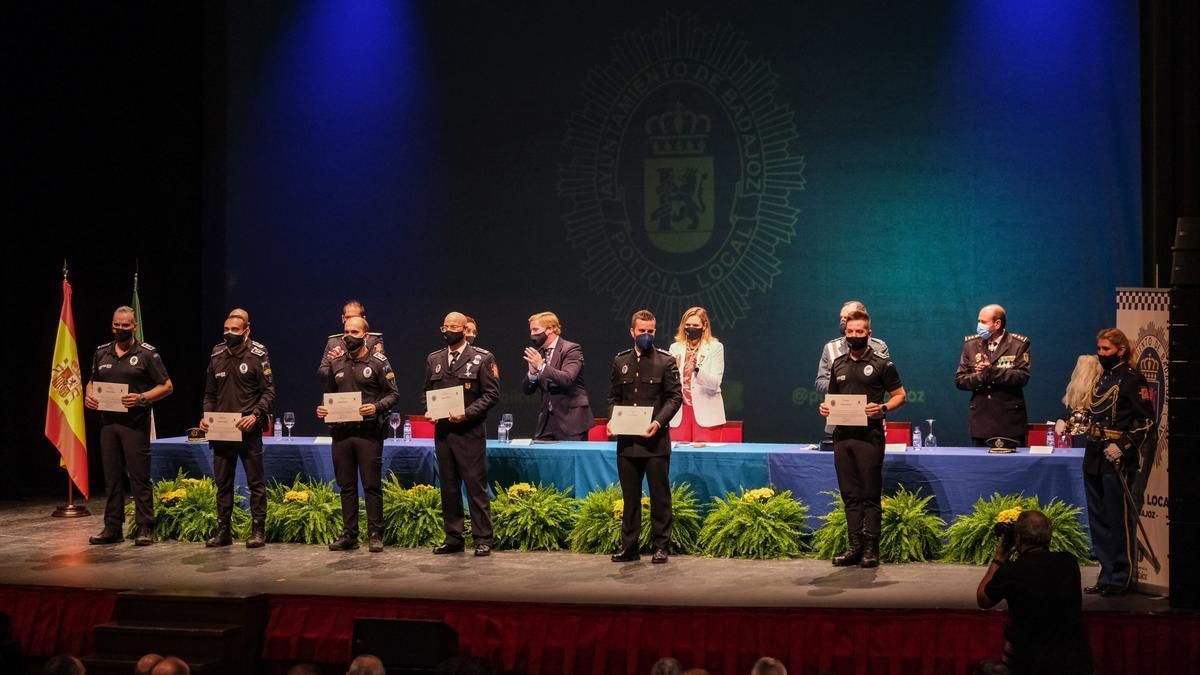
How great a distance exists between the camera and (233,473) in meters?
9.01

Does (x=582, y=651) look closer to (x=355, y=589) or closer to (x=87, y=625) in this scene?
(x=355, y=589)

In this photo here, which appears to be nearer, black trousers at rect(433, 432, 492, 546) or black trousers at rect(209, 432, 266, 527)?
black trousers at rect(433, 432, 492, 546)

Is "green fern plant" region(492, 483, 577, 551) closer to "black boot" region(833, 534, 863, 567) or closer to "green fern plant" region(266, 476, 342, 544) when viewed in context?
"green fern plant" region(266, 476, 342, 544)

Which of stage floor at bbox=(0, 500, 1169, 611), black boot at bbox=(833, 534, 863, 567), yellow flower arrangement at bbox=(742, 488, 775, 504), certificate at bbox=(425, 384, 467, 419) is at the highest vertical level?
certificate at bbox=(425, 384, 467, 419)

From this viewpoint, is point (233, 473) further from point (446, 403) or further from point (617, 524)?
point (617, 524)

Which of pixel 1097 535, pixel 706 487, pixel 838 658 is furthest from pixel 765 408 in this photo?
pixel 838 658

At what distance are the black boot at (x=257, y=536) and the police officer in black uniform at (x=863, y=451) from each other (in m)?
4.15

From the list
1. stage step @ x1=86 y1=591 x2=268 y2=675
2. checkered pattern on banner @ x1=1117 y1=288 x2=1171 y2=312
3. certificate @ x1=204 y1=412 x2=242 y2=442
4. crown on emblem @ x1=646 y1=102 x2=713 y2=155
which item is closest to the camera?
stage step @ x1=86 y1=591 x2=268 y2=675

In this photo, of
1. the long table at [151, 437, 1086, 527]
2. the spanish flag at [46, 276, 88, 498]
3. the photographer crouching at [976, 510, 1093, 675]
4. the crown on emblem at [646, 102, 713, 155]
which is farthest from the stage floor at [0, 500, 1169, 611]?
the crown on emblem at [646, 102, 713, 155]

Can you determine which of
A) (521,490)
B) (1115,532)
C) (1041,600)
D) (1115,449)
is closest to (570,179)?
(521,490)

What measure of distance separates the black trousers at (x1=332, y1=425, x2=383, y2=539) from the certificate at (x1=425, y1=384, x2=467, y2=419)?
533 mm

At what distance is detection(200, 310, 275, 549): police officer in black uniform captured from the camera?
8922mm

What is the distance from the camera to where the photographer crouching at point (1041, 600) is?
520 cm

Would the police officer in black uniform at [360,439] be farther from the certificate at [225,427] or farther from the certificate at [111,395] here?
the certificate at [111,395]
